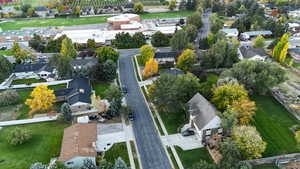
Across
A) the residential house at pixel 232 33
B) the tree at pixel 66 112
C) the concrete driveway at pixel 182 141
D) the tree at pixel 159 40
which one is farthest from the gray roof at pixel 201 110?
the residential house at pixel 232 33

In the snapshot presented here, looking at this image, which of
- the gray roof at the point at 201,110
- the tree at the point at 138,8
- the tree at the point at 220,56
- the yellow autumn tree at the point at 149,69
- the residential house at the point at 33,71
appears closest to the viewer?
the gray roof at the point at 201,110

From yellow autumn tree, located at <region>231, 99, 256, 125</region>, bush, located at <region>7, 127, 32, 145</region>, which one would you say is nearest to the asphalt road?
yellow autumn tree, located at <region>231, 99, 256, 125</region>

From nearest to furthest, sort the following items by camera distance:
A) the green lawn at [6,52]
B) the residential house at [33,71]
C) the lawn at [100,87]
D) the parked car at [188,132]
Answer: the parked car at [188,132] → the lawn at [100,87] → the residential house at [33,71] → the green lawn at [6,52]

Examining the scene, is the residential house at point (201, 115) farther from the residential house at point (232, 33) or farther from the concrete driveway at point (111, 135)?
the residential house at point (232, 33)

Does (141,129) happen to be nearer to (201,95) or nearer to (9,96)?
(201,95)

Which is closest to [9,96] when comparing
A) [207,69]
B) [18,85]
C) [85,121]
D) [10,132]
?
[18,85]

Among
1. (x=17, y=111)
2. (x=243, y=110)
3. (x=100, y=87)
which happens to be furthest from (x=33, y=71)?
(x=243, y=110)
